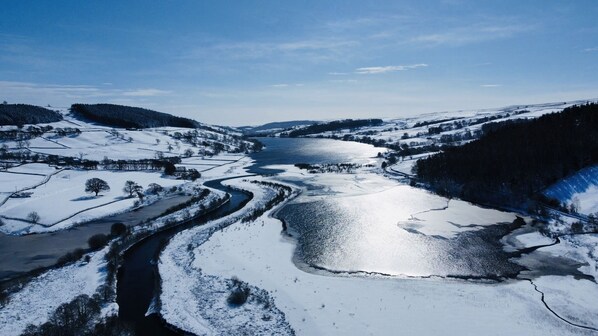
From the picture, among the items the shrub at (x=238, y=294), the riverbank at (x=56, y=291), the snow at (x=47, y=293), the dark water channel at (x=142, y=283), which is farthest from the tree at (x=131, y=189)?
the shrub at (x=238, y=294)

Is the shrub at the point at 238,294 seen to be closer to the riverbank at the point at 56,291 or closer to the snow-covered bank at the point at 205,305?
the snow-covered bank at the point at 205,305

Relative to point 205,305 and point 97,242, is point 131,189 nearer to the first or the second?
point 97,242

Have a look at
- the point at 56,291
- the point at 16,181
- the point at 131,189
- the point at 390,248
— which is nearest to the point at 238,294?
the point at 56,291

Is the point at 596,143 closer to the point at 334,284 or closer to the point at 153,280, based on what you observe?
the point at 334,284

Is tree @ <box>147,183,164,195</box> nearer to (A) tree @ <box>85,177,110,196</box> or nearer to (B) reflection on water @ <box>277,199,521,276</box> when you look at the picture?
(A) tree @ <box>85,177,110,196</box>

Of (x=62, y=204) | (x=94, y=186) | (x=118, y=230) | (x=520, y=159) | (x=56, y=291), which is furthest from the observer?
(x=94, y=186)

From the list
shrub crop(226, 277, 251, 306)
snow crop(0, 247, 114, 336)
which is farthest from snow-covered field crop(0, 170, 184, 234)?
shrub crop(226, 277, 251, 306)

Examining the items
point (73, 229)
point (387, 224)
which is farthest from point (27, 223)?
point (387, 224)
